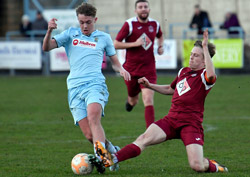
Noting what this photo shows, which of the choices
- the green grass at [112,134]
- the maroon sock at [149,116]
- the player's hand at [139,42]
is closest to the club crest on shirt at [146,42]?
the player's hand at [139,42]

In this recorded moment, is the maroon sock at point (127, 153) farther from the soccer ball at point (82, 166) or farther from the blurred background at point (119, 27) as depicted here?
the blurred background at point (119, 27)

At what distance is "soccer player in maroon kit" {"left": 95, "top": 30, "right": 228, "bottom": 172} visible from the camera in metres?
6.54

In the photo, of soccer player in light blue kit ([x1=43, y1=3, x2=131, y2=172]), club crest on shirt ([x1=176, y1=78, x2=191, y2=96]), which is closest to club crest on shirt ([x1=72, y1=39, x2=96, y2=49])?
soccer player in light blue kit ([x1=43, y1=3, x2=131, y2=172])

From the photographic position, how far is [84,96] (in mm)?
6953

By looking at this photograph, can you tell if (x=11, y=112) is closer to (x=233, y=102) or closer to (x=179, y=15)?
(x=233, y=102)

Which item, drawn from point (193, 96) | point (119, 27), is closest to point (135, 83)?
point (193, 96)

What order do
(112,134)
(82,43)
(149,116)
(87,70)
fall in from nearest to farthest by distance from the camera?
1. (87,70)
2. (82,43)
3. (149,116)
4. (112,134)

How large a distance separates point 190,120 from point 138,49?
12.4 feet

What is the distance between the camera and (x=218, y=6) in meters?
24.6

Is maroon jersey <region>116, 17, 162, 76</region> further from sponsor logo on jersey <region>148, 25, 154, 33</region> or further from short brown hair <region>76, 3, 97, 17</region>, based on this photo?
short brown hair <region>76, 3, 97, 17</region>

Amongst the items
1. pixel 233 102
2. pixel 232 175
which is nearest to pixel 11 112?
pixel 233 102

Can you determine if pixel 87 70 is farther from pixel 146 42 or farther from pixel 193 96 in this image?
pixel 146 42

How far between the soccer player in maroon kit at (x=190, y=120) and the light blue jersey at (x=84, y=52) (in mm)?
613

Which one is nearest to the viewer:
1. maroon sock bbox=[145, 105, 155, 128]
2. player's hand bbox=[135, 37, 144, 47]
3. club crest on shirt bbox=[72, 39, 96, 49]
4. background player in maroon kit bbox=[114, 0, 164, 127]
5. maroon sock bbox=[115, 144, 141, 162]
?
maroon sock bbox=[115, 144, 141, 162]
